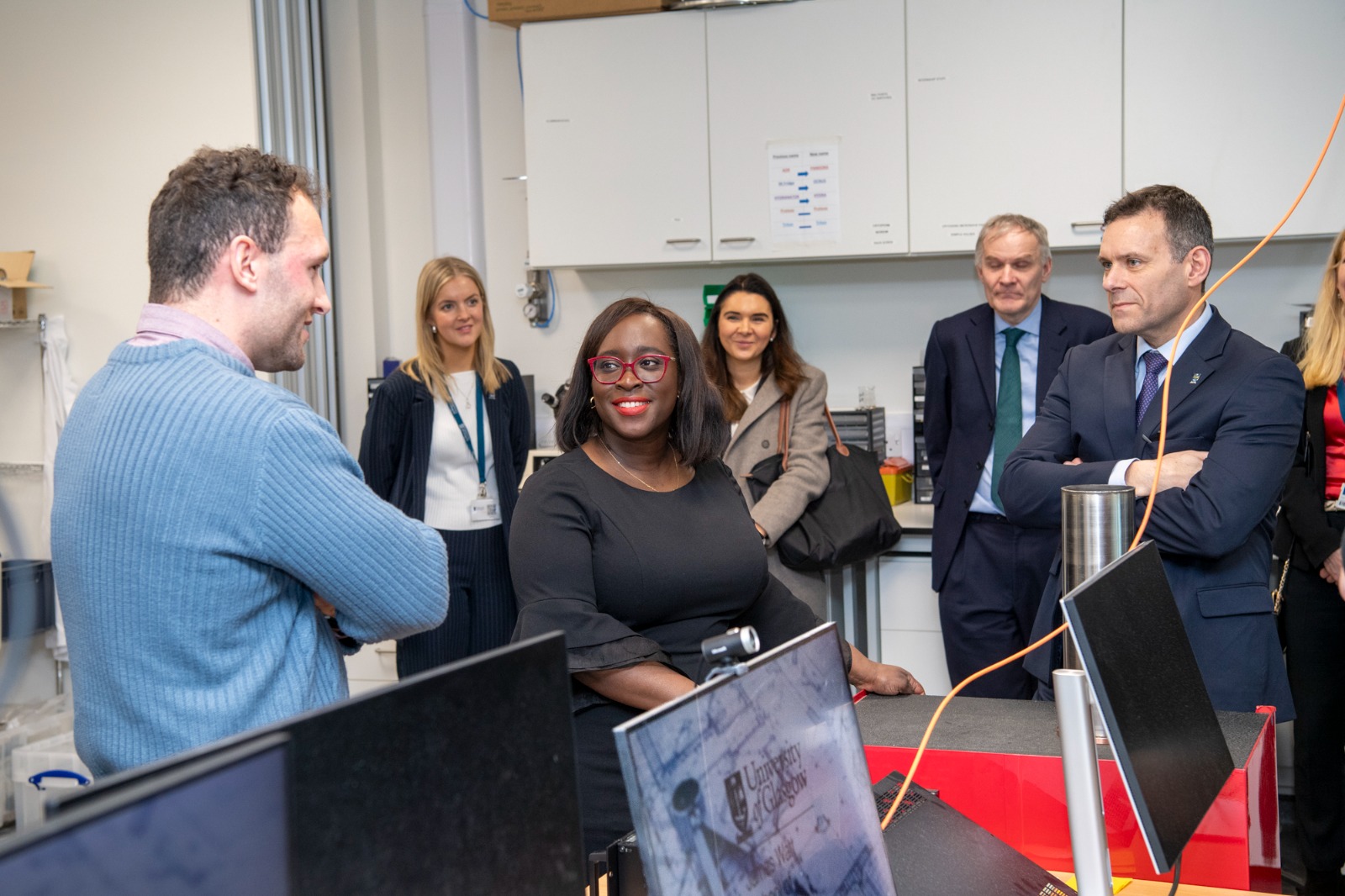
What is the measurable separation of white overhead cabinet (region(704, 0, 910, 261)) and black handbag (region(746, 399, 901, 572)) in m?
0.69

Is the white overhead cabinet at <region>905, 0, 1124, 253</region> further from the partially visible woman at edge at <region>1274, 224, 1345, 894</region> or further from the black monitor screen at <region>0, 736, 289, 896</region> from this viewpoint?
the black monitor screen at <region>0, 736, 289, 896</region>

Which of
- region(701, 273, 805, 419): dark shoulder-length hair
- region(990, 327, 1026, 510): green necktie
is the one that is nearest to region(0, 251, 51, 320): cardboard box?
region(701, 273, 805, 419): dark shoulder-length hair

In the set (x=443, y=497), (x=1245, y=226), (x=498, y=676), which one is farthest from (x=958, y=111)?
(x=498, y=676)

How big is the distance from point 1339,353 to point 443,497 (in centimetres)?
232

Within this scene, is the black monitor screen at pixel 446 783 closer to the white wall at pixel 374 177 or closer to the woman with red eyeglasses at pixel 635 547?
the woman with red eyeglasses at pixel 635 547

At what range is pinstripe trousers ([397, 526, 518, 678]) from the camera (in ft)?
10.3

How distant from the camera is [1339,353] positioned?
2744 millimetres

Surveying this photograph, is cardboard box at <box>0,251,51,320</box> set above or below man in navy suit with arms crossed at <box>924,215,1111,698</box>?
above

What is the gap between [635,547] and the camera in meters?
1.76

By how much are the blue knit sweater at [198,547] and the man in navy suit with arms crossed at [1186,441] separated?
1250mm

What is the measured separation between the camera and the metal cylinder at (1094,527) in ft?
4.73

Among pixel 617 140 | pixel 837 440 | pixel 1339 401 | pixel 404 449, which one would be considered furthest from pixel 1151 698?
pixel 617 140

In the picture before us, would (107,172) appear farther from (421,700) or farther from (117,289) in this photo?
(421,700)

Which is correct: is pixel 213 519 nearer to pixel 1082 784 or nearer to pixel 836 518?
pixel 1082 784
